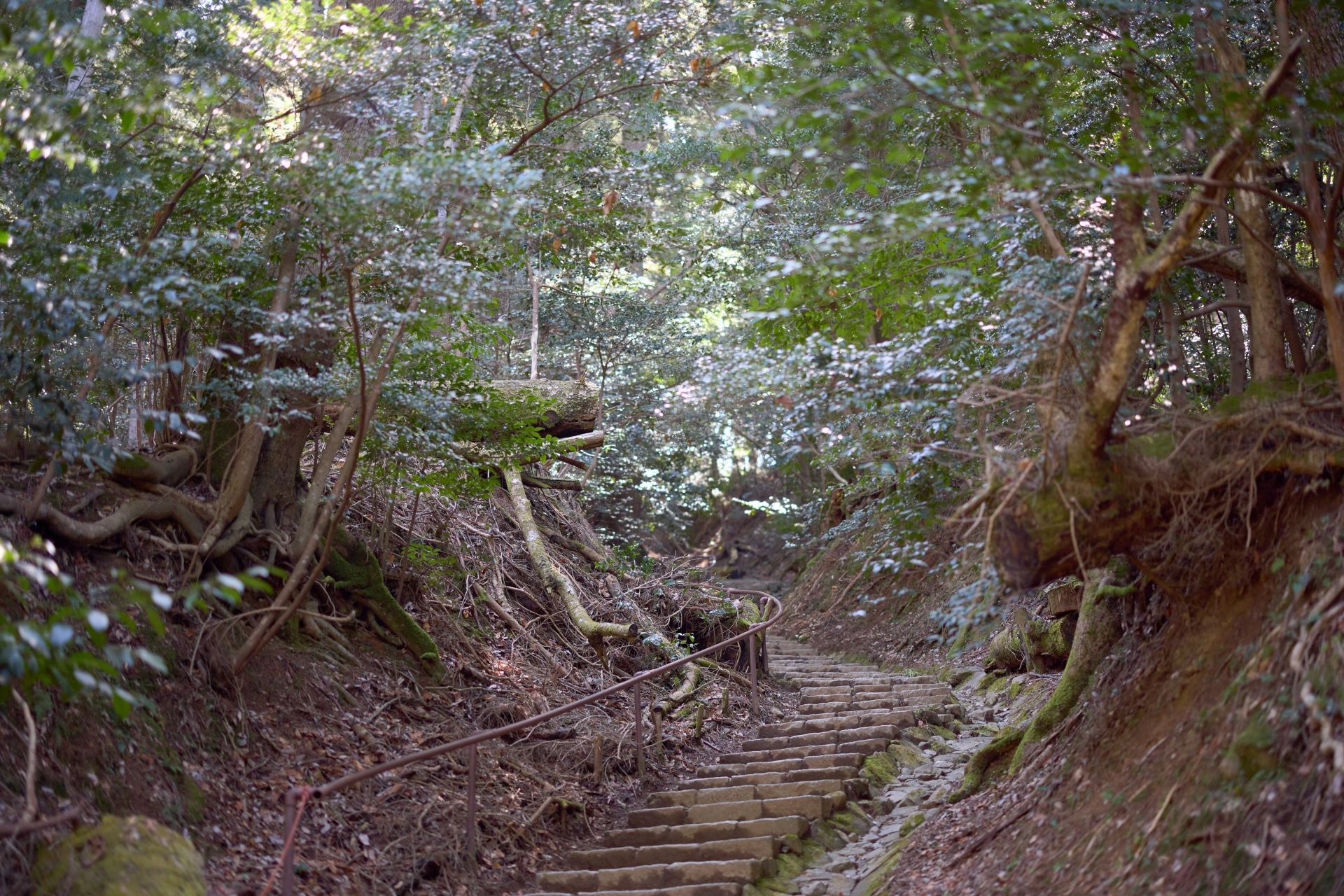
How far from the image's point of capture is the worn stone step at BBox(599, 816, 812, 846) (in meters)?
6.67

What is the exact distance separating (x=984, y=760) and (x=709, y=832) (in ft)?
6.80

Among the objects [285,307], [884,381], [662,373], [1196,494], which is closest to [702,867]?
[884,381]

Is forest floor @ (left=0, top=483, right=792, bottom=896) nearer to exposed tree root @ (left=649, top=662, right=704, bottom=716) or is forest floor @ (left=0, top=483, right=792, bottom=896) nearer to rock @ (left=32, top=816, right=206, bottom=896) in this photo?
rock @ (left=32, top=816, right=206, bottom=896)

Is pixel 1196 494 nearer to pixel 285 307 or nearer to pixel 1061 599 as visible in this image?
pixel 1061 599

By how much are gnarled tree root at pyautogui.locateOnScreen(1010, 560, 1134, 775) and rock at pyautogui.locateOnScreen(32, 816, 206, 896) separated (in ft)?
16.4

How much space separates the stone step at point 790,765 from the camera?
7.95 meters

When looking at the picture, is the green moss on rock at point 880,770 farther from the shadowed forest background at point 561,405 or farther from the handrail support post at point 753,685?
the handrail support post at point 753,685

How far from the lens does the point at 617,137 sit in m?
20.2

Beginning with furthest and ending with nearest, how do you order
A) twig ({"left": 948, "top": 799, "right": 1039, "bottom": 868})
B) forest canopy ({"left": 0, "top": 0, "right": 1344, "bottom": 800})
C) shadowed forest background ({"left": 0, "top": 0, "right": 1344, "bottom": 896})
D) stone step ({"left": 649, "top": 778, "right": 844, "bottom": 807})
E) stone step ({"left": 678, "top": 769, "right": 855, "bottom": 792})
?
stone step ({"left": 678, "top": 769, "right": 855, "bottom": 792}), stone step ({"left": 649, "top": 778, "right": 844, "bottom": 807}), twig ({"left": 948, "top": 799, "right": 1039, "bottom": 868}), forest canopy ({"left": 0, "top": 0, "right": 1344, "bottom": 800}), shadowed forest background ({"left": 0, "top": 0, "right": 1344, "bottom": 896})

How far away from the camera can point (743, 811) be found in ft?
23.3

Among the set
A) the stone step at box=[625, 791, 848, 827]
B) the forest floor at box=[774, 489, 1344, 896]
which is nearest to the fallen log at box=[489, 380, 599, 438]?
the stone step at box=[625, 791, 848, 827]

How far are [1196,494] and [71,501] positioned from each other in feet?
21.8

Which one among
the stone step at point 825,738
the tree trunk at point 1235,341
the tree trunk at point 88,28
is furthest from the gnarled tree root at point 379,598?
the tree trunk at point 1235,341

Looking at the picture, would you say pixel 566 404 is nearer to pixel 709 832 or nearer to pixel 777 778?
pixel 777 778
